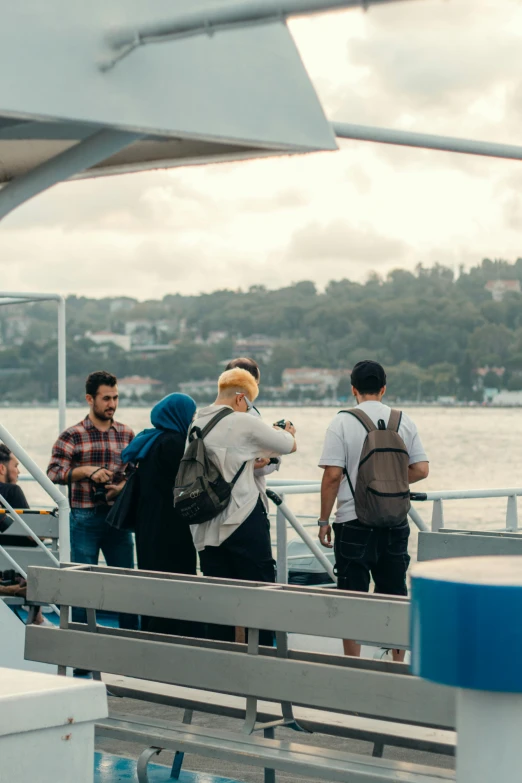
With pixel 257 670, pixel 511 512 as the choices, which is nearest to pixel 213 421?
pixel 257 670

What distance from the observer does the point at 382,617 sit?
4.00 metres

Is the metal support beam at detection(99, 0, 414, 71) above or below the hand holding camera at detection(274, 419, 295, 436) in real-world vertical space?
above

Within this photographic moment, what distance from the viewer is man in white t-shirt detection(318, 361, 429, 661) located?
5.89m

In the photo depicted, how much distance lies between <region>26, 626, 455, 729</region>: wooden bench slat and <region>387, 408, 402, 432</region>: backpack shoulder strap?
1828 millimetres

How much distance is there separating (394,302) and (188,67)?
41.1m

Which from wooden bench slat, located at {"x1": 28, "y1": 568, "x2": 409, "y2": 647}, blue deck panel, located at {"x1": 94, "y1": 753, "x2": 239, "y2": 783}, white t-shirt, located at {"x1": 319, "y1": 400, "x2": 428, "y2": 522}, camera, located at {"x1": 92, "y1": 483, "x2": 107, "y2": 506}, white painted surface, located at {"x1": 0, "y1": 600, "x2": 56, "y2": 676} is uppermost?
white t-shirt, located at {"x1": 319, "y1": 400, "x2": 428, "y2": 522}

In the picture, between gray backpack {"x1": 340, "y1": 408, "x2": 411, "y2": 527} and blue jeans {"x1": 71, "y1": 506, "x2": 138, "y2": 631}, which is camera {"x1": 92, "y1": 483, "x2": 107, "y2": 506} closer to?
blue jeans {"x1": 71, "y1": 506, "x2": 138, "y2": 631}

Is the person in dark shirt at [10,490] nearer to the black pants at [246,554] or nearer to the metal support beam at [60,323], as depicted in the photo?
the metal support beam at [60,323]

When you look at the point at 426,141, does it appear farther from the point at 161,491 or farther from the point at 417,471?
the point at 161,491

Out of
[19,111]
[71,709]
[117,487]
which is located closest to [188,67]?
[19,111]

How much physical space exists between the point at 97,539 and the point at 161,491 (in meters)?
1.34

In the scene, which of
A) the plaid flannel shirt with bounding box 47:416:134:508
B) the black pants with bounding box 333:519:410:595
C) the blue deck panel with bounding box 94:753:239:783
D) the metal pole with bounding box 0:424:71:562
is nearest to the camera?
the blue deck panel with bounding box 94:753:239:783

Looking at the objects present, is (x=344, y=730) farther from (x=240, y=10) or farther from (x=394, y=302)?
(x=394, y=302)

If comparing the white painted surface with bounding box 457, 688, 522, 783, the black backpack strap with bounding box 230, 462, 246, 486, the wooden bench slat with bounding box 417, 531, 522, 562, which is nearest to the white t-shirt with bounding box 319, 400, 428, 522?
the wooden bench slat with bounding box 417, 531, 522, 562
